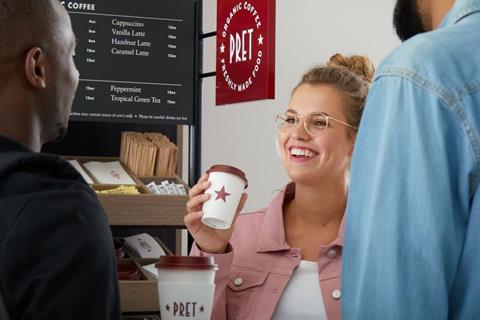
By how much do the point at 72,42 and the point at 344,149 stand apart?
105 centimetres

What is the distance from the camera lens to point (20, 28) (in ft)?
4.10

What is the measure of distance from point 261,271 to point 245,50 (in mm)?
1504

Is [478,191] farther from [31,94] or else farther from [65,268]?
[31,94]

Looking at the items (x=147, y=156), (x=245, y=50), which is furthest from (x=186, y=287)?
(x=245, y=50)

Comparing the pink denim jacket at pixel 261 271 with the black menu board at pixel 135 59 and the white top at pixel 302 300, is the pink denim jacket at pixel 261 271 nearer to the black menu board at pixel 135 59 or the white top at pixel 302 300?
the white top at pixel 302 300

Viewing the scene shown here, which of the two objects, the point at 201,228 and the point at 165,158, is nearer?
the point at 201,228

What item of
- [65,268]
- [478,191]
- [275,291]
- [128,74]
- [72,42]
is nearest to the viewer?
[478,191]

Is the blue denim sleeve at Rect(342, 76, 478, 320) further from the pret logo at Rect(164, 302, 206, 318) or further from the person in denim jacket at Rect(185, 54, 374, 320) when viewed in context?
the person in denim jacket at Rect(185, 54, 374, 320)

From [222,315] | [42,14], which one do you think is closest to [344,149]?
[222,315]

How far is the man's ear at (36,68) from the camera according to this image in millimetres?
1250

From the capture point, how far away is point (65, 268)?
1071 millimetres

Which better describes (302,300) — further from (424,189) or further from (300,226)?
(424,189)

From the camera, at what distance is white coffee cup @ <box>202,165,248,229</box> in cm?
171

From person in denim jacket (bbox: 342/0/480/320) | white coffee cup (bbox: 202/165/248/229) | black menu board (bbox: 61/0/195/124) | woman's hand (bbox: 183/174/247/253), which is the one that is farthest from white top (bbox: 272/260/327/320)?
black menu board (bbox: 61/0/195/124)
